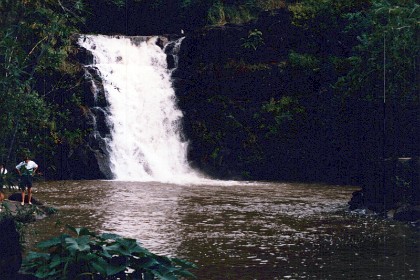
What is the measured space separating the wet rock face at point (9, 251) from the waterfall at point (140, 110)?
2434cm

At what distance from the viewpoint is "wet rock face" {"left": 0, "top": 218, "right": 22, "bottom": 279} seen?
9.30 metres

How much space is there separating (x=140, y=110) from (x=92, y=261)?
29.3 metres

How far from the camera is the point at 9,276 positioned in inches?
365

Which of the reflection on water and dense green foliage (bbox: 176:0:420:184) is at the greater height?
dense green foliage (bbox: 176:0:420:184)

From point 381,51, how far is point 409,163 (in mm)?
3468

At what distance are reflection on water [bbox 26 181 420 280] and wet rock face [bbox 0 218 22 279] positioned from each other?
230 cm

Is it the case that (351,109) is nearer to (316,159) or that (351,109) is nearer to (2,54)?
(316,159)

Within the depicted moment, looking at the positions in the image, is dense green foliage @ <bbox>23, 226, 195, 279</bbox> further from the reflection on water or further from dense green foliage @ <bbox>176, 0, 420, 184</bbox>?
dense green foliage @ <bbox>176, 0, 420, 184</bbox>

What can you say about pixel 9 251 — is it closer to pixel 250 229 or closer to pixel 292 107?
pixel 250 229

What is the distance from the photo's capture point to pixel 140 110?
126 feet

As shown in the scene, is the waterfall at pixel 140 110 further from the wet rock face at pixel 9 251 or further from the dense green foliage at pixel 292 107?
the wet rock face at pixel 9 251

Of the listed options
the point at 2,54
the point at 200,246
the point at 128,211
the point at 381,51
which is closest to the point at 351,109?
the point at 381,51

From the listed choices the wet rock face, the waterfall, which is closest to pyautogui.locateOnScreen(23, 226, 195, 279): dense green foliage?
the wet rock face

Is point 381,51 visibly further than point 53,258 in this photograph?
Yes
